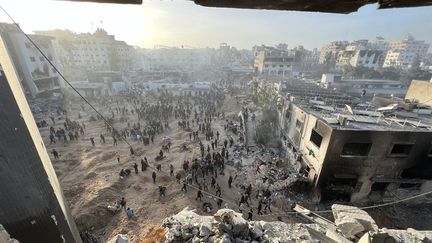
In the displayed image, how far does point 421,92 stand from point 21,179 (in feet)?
111

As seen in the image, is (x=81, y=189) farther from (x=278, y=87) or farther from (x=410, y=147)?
(x=278, y=87)

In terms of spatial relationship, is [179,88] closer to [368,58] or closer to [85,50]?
[85,50]

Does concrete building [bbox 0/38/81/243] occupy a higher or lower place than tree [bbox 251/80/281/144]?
higher

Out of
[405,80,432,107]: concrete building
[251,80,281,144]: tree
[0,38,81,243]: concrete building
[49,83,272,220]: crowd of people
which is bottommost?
[49,83,272,220]: crowd of people

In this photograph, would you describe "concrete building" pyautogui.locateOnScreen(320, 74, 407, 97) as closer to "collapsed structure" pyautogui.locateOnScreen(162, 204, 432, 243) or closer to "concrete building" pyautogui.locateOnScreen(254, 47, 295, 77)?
"concrete building" pyautogui.locateOnScreen(254, 47, 295, 77)

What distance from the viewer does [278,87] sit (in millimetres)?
27344

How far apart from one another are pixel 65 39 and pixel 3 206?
251 ft

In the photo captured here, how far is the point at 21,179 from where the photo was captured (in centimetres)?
484

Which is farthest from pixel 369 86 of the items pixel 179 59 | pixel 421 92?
pixel 179 59

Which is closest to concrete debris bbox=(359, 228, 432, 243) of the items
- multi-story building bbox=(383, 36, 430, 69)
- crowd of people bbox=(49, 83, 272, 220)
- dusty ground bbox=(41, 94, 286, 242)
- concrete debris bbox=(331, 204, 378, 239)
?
concrete debris bbox=(331, 204, 378, 239)

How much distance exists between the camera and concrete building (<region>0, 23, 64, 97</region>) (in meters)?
33.8

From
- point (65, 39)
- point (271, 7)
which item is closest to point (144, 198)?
point (271, 7)

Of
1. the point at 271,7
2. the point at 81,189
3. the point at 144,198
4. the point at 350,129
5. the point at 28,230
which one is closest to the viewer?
the point at 271,7

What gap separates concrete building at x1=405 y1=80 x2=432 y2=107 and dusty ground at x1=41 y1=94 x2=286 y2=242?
20.8m
